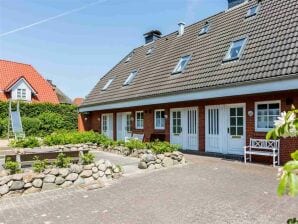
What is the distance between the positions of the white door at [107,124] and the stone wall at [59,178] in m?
14.1

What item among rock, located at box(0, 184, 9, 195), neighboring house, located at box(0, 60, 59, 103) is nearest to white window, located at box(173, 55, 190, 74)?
rock, located at box(0, 184, 9, 195)

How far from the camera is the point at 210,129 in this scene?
49.6 feet

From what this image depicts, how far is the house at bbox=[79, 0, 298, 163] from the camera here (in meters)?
12.0

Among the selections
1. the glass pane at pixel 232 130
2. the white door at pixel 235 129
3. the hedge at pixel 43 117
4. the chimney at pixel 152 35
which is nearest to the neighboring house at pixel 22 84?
the hedge at pixel 43 117

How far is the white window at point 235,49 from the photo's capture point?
1410 centimetres

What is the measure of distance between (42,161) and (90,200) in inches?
105

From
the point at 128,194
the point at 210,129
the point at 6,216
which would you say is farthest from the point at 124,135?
the point at 6,216

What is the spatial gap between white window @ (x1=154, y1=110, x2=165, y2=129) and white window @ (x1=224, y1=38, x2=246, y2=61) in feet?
17.7

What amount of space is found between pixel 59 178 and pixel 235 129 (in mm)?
7855

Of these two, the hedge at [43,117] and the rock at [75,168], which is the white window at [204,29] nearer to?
the rock at [75,168]

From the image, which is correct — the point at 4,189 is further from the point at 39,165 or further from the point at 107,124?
the point at 107,124

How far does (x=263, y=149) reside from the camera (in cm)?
1240

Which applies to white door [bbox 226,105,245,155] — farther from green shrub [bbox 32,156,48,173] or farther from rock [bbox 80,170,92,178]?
green shrub [bbox 32,156,48,173]

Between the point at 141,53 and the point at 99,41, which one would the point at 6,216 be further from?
the point at 141,53
